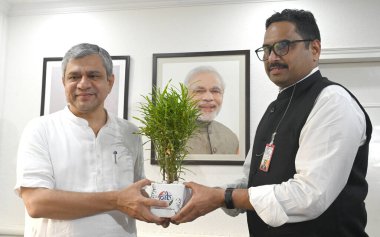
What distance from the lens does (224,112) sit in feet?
8.79

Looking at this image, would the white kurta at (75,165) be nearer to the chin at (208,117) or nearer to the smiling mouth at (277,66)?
the smiling mouth at (277,66)

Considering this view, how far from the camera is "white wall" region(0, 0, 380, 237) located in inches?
104

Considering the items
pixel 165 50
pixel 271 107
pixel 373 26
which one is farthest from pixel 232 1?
pixel 271 107

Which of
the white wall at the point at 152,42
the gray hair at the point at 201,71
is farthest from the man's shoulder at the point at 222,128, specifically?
the gray hair at the point at 201,71

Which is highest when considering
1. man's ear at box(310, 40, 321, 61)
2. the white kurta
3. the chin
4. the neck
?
man's ear at box(310, 40, 321, 61)

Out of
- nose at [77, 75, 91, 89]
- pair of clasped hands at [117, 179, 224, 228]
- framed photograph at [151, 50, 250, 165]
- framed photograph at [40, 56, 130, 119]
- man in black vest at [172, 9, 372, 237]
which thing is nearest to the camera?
man in black vest at [172, 9, 372, 237]

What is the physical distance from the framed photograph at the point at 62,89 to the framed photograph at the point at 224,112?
443 mm

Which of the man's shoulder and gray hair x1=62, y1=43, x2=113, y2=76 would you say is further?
the man's shoulder

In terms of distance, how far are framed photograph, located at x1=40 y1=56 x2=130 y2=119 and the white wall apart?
65 millimetres

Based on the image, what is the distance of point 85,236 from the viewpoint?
50.5 inches

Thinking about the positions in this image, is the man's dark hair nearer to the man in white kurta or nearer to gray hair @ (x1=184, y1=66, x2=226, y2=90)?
the man in white kurta

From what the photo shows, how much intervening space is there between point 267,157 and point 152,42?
72.9 inches

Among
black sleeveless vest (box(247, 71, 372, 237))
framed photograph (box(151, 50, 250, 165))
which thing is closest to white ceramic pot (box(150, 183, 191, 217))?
black sleeveless vest (box(247, 71, 372, 237))

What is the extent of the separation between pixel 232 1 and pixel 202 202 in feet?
6.58
